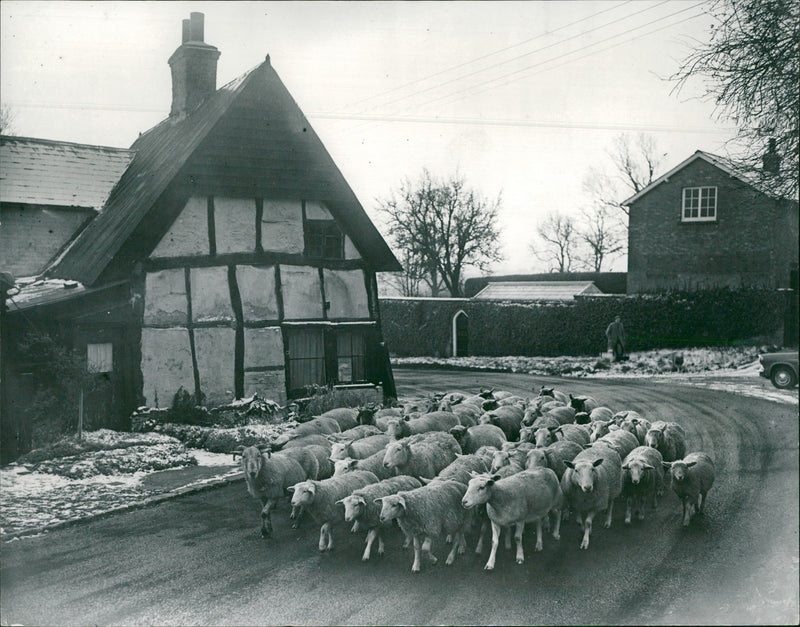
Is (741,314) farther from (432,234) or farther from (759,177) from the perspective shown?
(432,234)

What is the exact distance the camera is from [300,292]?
1410 centimetres

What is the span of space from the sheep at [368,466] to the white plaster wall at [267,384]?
5.39 m

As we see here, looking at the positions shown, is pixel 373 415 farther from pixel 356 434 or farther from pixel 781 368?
pixel 781 368

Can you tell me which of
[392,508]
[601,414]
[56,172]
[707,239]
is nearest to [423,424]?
[601,414]

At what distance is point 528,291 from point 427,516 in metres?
2.85

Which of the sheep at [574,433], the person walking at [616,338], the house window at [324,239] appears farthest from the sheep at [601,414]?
the house window at [324,239]

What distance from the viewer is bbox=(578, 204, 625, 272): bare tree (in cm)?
Result: 704

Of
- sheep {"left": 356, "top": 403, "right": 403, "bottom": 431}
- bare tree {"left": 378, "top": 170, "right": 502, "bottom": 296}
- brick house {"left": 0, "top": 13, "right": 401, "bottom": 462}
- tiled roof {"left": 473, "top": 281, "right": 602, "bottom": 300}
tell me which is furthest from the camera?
brick house {"left": 0, "top": 13, "right": 401, "bottom": 462}

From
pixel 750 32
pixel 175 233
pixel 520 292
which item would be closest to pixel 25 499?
pixel 175 233

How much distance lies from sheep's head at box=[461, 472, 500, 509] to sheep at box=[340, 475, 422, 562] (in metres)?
0.79

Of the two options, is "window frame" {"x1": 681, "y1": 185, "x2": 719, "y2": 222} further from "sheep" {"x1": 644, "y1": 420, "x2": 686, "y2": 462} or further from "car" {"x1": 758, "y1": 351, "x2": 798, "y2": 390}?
"sheep" {"x1": 644, "y1": 420, "x2": 686, "y2": 462}

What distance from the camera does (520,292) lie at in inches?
314

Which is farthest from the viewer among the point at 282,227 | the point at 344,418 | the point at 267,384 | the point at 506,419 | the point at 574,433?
the point at 282,227

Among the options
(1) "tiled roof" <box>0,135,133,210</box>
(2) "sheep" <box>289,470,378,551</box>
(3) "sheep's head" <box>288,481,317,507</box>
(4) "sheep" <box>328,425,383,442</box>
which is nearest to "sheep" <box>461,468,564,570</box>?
(2) "sheep" <box>289,470,378,551</box>
